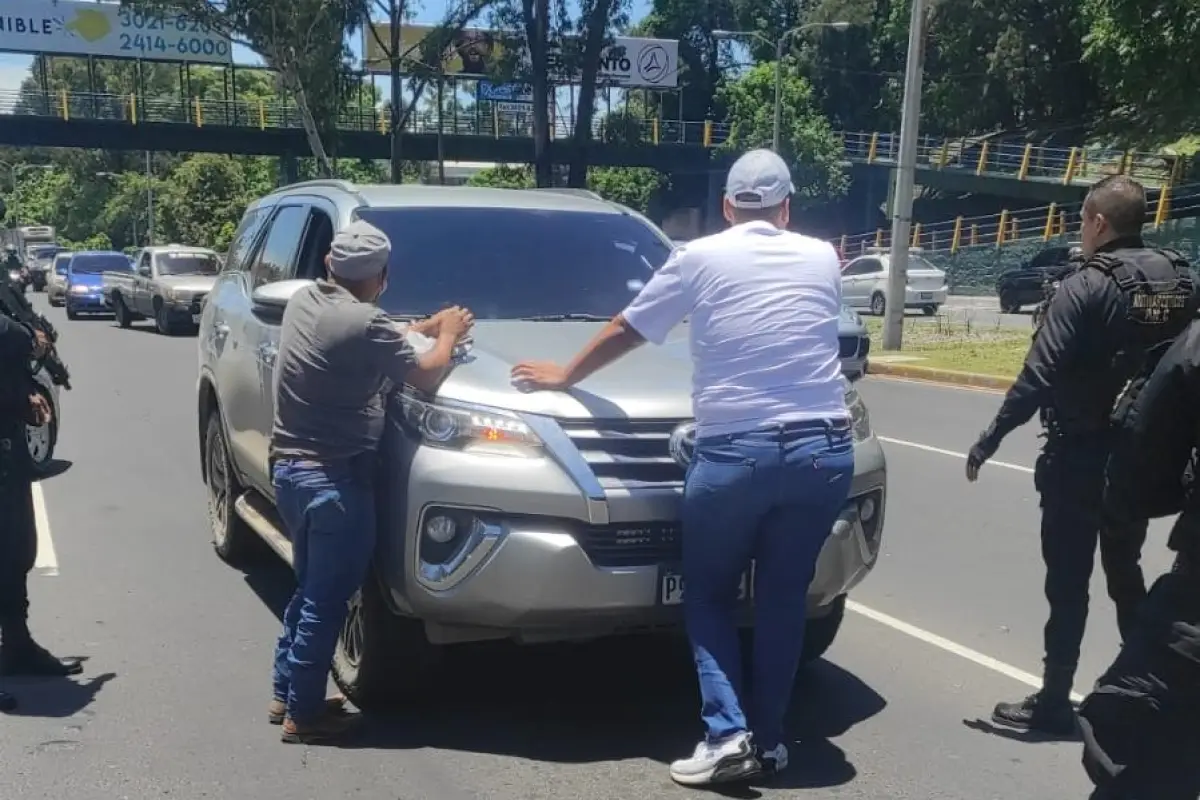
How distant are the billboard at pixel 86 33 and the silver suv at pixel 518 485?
4871 cm

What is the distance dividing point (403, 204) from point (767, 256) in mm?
2274

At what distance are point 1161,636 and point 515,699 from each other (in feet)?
9.16

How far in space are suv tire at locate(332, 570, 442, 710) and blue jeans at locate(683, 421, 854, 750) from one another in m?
1.09

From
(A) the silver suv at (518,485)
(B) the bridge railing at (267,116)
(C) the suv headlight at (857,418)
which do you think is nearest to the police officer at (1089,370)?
(C) the suv headlight at (857,418)

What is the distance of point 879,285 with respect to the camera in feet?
104

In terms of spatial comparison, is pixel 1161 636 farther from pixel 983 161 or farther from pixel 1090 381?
pixel 983 161

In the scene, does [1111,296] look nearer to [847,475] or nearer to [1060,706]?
[847,475]

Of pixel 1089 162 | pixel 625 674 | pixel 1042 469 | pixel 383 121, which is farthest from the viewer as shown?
pixel 383 121

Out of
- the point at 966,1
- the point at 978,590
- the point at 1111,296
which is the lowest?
the point at 978,590

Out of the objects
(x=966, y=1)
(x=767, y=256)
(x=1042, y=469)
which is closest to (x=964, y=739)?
(x=1042, y=469)

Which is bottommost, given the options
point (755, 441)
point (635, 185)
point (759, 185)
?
point (635, 185)

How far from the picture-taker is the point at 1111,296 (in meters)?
4.39

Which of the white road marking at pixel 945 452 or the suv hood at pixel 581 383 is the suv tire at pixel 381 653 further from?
the white road marking at pixel 945 452

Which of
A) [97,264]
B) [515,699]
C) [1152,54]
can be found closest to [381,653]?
[515,699]
